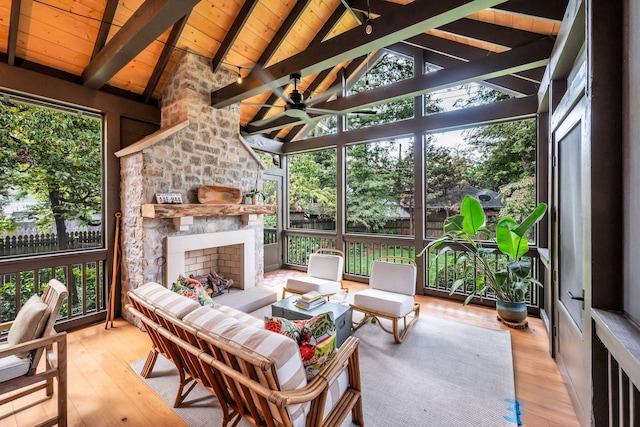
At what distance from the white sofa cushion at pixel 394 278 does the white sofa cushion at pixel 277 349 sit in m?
2.26

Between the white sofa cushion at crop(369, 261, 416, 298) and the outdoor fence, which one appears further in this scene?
the white sofa cushion at crop(369, 261, 416, 298)

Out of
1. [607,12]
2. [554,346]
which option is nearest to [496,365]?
[554,346]

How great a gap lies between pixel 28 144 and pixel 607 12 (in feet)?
17.5

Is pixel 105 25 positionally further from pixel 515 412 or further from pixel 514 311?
pixel 514 311

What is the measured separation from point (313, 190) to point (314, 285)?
3.19 m

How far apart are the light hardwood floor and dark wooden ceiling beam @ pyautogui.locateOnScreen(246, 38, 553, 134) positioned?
3.10m

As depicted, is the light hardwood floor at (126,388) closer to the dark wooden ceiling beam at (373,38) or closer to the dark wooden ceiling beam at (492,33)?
the dark wooden ceiling beam at (373,38)

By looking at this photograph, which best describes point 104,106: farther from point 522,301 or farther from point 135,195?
point 522,301

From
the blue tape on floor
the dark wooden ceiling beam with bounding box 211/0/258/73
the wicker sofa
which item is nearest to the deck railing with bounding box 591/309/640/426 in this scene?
the blue tape on floor

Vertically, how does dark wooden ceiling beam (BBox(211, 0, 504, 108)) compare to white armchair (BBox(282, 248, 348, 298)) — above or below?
above

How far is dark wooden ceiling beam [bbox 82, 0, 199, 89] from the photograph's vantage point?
7.23 ft

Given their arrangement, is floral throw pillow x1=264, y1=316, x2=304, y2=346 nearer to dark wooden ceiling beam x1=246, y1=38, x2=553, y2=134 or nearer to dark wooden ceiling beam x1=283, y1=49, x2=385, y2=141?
dark wooden ceiling beam x1=246, y1=38, x2=553, y2=134

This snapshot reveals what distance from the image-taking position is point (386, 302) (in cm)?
312

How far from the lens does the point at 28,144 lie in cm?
331
